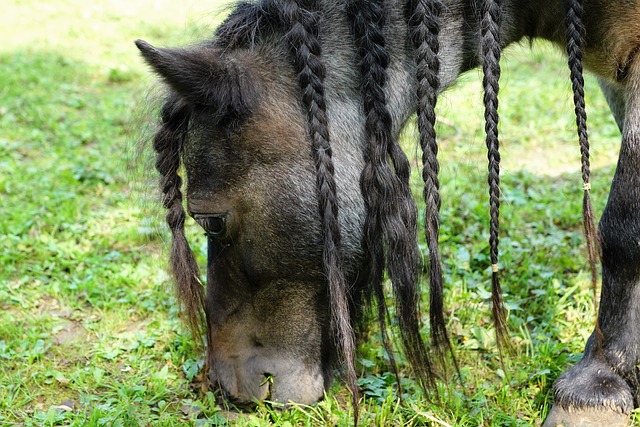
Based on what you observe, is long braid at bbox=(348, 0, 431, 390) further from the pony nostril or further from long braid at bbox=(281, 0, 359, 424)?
the pony nostril

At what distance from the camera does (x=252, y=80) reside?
2.86m

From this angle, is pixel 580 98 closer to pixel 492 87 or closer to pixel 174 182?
pixel 492 87

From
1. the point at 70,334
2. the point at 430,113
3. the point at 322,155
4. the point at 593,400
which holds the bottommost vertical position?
the point at 70,334

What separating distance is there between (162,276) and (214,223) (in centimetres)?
150

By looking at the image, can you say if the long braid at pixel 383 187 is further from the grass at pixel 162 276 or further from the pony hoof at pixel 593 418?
the pony hoof at pixel 593 418

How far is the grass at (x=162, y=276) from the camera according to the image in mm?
3180

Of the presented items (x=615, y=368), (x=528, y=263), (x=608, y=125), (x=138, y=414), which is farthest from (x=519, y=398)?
(x=608, y=125)

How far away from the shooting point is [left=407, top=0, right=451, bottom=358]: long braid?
9.37 feet

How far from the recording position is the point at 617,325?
291cm

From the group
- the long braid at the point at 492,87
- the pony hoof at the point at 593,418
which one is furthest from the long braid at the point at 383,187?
the pony hoof at the point at 593,418

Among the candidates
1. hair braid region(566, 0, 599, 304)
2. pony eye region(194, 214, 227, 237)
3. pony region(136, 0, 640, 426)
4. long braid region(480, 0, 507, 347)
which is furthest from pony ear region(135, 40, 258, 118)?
hair braid region(566, 0, 599, 304)

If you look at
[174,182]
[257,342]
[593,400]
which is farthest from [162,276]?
[593,400]

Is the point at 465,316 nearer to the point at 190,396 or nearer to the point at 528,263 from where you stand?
the point at 528,263

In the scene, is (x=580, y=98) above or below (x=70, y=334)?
above
